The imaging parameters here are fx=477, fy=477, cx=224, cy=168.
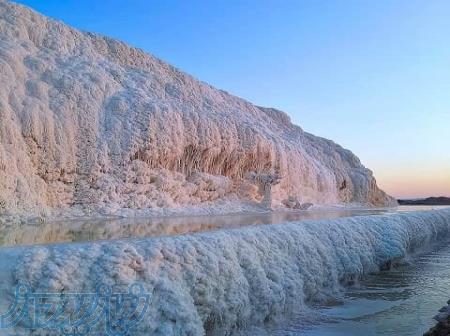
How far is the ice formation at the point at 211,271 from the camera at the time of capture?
6.03 m

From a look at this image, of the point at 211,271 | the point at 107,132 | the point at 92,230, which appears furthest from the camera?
the point at 107,132

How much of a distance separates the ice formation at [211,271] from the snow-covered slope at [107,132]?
8.10 m

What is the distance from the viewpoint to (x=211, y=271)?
7527 millimetres

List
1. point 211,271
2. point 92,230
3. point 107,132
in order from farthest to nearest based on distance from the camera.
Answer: point 107,132 → point 92,230 → point 211,271

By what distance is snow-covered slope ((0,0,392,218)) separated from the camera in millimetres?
16266

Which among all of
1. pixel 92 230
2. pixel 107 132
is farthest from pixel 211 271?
pixel 107 132

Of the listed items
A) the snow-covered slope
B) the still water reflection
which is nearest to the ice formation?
the still water reflection

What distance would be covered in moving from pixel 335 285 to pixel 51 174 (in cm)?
1056

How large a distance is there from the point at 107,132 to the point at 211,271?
13.6 metres

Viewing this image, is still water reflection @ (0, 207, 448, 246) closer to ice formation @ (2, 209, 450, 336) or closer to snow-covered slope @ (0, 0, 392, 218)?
ice formation @ (2, 209, 450, 336)

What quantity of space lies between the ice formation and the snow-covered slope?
8104 mm

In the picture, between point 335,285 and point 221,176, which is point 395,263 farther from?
point 221,176

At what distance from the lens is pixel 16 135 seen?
15508 millimetres

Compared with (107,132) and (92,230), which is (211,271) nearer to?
(92,230)
